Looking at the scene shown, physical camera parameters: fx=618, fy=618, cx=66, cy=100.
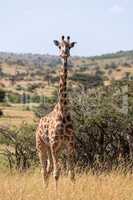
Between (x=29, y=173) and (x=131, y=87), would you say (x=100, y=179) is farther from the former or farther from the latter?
(x=131, y=87)

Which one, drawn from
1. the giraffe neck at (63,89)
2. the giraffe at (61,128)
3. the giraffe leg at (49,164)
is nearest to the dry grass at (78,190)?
the giraffe at (61,128)

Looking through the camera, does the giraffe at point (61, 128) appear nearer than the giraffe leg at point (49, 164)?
Yes

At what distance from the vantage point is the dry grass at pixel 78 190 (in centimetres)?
809

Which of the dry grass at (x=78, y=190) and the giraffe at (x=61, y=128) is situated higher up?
the giraffe at (x=61, y=128)

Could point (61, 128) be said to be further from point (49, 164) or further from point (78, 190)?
point (78, 190)

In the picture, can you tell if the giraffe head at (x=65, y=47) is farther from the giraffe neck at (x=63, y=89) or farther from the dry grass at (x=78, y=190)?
the dry grass at (x=78, y=190)

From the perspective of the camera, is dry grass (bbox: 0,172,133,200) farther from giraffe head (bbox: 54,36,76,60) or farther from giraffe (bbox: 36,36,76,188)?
giraffe head (bbox: 54,36,76,60)

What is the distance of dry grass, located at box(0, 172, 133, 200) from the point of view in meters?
8.09

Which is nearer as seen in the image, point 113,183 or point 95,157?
point 113,183

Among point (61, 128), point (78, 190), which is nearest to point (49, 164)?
point (61, 128)

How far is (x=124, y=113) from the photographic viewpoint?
13.6 meters

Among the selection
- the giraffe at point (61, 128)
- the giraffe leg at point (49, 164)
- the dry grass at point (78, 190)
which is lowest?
the dry grass at point (78, 190)

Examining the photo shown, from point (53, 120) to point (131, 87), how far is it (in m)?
4.77

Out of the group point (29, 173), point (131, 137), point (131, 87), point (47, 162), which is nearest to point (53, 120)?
point (47, 162)
